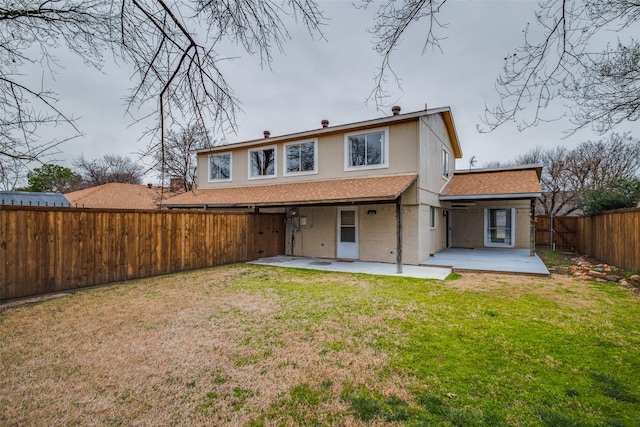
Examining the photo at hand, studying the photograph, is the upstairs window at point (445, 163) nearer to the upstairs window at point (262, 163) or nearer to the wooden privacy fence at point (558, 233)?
the wooden privacy fence at point (558, 233)

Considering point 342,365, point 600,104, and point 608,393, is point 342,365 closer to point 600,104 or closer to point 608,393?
point 608,393

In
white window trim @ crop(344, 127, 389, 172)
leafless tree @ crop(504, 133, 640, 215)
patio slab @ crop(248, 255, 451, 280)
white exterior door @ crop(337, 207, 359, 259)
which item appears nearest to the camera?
patio slab @ crop(248, 255, 451, 280)

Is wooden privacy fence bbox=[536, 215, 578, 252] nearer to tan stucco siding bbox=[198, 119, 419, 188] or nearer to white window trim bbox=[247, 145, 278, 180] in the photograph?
tan stucco siding bbox=[198, 119, 419, 188]

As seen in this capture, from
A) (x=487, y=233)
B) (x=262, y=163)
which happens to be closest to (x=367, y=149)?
(x=262, y=163)

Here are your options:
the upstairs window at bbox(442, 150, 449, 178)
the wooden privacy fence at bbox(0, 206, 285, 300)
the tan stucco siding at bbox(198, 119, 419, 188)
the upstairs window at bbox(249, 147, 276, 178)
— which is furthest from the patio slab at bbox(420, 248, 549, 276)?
the upstairs window at bbox(249, 147, 276, 178)

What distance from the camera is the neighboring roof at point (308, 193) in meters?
9.85

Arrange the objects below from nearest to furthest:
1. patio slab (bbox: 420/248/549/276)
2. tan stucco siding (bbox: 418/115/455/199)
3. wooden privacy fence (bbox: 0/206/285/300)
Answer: wooden privacy fence (bbox: 0/206/285/300) < patio slab (bbox: 420/248/549/276) < tan stucco siding (bbox: 418/115/455/199)

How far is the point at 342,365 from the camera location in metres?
3.52

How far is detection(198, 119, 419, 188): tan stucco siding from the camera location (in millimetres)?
10984

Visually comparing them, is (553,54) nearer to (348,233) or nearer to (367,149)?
(367,149)

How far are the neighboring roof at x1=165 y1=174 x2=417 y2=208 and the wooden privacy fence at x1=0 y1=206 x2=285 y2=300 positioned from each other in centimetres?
156

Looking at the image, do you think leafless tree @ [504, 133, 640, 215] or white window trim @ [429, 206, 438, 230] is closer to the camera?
white window trim @ [429, 206, 438, 230]

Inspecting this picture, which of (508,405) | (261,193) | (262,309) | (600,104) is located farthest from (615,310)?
(261,193)

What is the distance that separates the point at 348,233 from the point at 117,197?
2061cm
